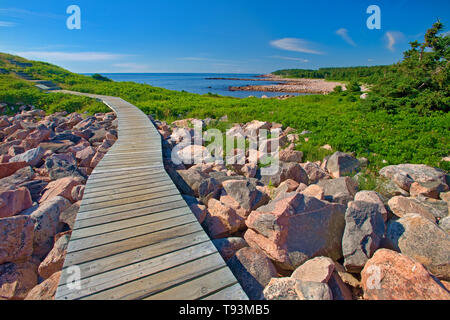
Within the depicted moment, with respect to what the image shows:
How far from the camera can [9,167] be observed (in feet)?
20.6

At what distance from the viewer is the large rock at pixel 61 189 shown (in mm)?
4805

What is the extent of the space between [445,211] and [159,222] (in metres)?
5.74

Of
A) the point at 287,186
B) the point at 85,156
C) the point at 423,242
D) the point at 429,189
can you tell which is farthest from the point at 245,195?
the point at 85,156

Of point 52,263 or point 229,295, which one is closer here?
point 229,295

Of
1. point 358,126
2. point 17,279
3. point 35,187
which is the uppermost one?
point 358,126

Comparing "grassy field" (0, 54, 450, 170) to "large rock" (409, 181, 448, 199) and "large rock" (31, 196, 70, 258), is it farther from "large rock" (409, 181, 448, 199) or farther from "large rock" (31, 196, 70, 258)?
"large rock" (31, 196, 70, 258)

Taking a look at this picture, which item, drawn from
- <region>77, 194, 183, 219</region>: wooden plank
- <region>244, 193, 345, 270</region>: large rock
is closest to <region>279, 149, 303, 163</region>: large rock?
<region>244, 193, 345, 270</region>: large rock

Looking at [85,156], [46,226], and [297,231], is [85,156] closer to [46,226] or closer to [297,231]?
[46,226]

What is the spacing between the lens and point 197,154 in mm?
7766

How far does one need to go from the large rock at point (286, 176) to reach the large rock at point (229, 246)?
2715 mm

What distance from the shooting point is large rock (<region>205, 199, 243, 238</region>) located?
13.5 ft

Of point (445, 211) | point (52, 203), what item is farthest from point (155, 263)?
point (445, 211)

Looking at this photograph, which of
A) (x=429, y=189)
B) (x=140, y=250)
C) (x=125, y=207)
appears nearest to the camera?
(x=140, y=250)

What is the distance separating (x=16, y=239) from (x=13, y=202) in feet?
4.61
